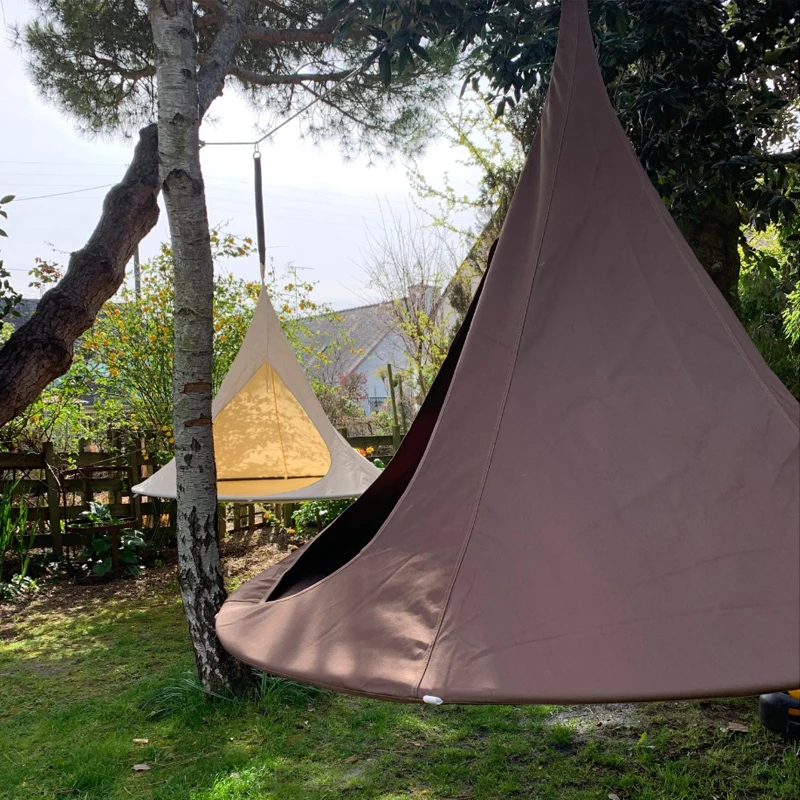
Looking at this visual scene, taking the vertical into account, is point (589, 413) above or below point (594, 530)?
above

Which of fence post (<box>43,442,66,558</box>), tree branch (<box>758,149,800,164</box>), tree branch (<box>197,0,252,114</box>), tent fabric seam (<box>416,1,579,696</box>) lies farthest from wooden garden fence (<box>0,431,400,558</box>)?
tent fabric seam (<box>416,1,579,696</box>)

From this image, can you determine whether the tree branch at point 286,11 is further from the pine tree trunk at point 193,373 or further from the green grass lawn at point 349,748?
the green grass lawn at point 349,748

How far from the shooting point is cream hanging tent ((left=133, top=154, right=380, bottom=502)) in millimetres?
3910

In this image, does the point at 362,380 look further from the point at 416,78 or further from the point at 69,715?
the point at 69,715

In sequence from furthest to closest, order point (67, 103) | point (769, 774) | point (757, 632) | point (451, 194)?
point (451, 194) < point (67, 103) < point (769, 774) < point (757, 632)

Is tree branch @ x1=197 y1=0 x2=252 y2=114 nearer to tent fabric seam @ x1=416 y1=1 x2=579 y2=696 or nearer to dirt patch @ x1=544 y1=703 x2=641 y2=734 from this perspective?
tent fabric seam @ x1=416 y1=1 x2=579 y2=696

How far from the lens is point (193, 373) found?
110 inches

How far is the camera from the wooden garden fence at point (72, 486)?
4.82m

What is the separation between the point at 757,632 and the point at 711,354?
1.57 ft

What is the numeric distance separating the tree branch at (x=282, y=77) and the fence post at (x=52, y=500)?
2.50 metres

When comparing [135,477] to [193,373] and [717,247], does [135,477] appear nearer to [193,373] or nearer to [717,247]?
[193,373]

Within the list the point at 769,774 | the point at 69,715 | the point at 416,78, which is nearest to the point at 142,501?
the point at 69,715

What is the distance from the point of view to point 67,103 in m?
4.70

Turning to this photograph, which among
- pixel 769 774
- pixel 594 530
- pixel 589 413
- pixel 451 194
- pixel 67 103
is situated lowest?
pixel 769 774
